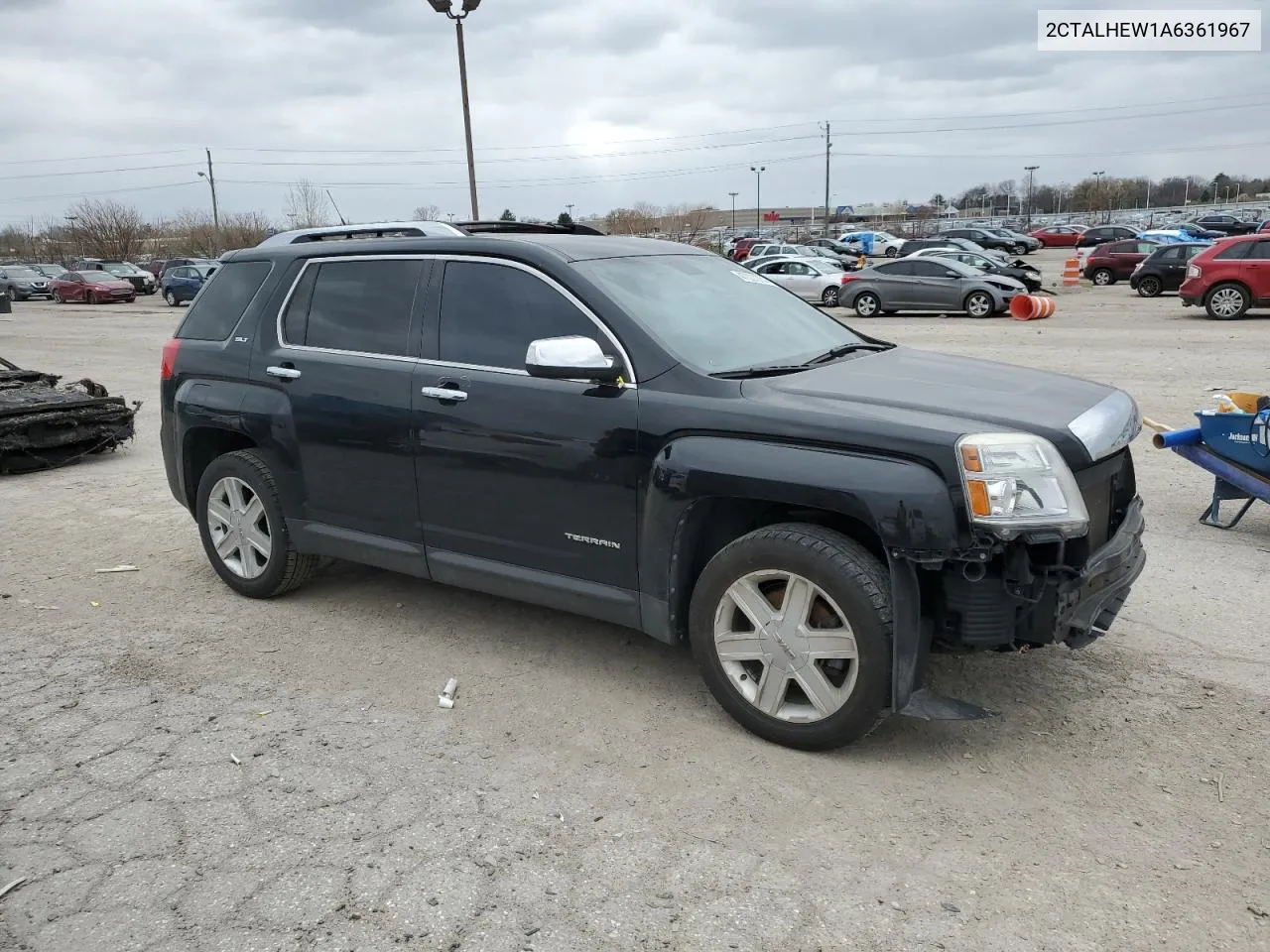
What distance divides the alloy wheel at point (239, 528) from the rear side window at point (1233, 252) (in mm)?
19539

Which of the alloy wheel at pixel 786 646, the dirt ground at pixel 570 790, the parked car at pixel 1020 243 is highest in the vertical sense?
the parked car at pixel 1020 243

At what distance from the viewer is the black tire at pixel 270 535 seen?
5.19m

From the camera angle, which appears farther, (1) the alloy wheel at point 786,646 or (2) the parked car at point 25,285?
(2) the parked car at point 25,285

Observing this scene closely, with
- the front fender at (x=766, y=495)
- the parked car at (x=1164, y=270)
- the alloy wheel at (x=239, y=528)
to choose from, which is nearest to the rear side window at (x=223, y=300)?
the alloy wheel at (x=239, y=528)

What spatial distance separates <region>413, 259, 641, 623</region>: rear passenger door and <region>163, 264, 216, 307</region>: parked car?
34.8 m

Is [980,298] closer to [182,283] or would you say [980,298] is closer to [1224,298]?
[1224,298]

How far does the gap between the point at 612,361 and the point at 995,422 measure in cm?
143

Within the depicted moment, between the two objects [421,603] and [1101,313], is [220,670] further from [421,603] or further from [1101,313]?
[1101,313]

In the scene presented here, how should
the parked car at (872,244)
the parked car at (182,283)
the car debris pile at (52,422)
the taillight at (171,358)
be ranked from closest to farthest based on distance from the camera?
the taillight at (171,358)
the car debris pile at (52,422)
the parked car at (182,283)
the parked car at (872,244)

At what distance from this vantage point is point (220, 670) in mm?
4562

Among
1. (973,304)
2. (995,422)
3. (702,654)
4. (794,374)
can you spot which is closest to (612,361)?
(794,374)

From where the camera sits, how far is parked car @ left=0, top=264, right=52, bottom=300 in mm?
43875

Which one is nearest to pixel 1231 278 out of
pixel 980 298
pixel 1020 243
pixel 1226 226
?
pixel 980 298

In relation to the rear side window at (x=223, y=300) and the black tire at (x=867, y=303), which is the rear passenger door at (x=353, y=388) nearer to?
the rear side window at (x=223, y=300)
